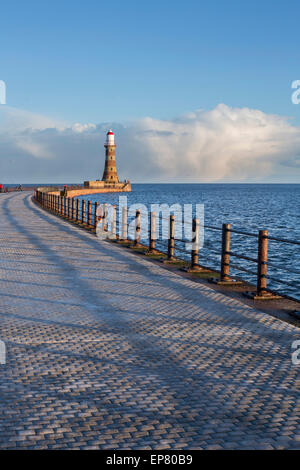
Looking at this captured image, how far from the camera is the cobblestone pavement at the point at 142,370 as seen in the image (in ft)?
13.2

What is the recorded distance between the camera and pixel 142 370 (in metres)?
5.44

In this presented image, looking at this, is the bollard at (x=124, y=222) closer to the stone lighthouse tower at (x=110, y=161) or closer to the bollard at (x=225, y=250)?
the bollard at (x=225, y=250)

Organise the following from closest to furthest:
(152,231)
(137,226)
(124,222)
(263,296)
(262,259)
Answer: (262,259) → (263,296) → (152,231) → (137,226) → (124,222)

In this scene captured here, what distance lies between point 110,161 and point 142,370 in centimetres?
12700

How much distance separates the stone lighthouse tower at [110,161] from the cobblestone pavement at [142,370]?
393 feet

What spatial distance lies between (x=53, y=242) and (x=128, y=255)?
3896 millimetres

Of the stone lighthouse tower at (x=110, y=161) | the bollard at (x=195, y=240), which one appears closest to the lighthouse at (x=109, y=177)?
the stone lighthouse tower at (x=110, y=161)

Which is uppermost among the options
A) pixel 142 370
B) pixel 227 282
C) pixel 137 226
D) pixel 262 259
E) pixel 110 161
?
pixel 110 161

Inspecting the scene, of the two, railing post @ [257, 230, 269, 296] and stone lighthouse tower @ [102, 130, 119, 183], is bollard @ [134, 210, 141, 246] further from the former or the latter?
stone lighthouse tower @ [102, 130, 119, 183]

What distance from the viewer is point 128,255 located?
15102 millimetres

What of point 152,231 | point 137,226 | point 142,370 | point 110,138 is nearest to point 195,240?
point 152,231

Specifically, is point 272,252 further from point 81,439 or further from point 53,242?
point 81,439

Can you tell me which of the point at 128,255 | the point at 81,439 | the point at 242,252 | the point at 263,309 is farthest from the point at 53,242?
the point at 81,439

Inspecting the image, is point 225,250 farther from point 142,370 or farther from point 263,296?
point 142,370
